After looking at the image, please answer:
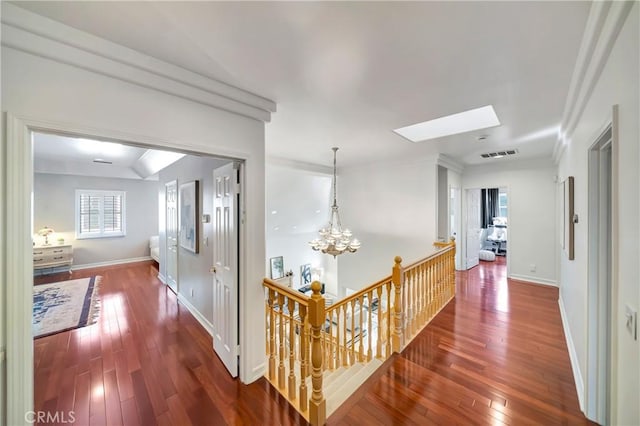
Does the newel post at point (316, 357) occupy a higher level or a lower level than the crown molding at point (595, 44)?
lower

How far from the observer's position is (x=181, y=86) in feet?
5.57

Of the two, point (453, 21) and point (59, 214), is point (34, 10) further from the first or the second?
point (59, 214)

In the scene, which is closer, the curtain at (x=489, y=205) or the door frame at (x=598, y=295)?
the door frame at (x=598, y=295)

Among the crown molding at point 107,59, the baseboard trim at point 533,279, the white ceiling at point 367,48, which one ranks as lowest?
the baseboard trim at point 533,279

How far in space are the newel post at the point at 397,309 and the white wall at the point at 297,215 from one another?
122 inches

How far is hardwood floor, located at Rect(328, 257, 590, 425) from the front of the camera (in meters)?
1.79

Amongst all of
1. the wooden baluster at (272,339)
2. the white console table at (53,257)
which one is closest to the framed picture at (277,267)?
the white console table at (53,257)

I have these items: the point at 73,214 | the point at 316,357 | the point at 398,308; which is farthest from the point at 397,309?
the point at 73,214

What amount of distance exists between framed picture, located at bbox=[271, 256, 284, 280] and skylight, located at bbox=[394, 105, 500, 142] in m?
5.28

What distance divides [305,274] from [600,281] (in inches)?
277

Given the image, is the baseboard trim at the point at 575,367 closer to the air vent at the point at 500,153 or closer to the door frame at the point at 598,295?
the door frame at the point at 598,295

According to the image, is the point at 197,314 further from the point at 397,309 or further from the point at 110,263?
the point at 110,263

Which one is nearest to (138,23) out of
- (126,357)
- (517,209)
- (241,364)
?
(241,364)

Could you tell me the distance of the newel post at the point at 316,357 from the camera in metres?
1.74
